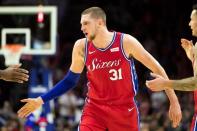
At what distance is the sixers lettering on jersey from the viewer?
6918 mm

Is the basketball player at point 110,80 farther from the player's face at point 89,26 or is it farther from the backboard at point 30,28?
the backboard at point 30,28

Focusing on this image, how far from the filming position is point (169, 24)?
1798 cm

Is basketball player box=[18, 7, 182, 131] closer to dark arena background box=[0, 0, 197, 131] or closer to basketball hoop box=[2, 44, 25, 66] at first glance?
dark arena background box=[0, 0, 197, 131]

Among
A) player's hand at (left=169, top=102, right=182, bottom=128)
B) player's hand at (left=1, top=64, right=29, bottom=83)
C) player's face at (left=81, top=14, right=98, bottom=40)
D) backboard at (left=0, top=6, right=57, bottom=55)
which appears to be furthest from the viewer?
backboard at (left=0, top=6, right=57, bottom=55)

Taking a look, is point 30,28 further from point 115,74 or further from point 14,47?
point 115,74

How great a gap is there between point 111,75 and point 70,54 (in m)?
9.90

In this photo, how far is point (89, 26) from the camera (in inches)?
277

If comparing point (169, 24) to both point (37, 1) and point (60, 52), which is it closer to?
point (60, 52)

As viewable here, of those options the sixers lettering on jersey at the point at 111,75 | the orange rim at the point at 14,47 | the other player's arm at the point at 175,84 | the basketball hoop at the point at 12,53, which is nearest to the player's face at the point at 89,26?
the sixers lettering on jersey at the point at 111,75

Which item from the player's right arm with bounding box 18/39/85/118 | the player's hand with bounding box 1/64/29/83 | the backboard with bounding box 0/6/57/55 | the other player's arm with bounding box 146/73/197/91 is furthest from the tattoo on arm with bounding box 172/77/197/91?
the backboard with bounding box 0/6/57/55

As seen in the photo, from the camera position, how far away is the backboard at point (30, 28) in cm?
1199

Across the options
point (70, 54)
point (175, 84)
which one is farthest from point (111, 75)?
point (70, 54)

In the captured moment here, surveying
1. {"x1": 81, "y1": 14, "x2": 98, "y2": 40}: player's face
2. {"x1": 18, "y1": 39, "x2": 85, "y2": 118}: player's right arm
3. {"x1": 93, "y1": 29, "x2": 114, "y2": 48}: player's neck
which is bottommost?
{"x1": 18, "y1": 39, "x2": 85, "y2": 118}: player's right arm

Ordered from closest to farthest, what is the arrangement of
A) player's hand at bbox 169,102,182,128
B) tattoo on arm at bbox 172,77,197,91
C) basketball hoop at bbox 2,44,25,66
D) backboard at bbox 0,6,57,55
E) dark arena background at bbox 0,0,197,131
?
1. tattoo on arm at bbox 172,77,197,91
2. player's hand at bbox 169,102,182,128
3. basketball hoop at bbox 2,44,25,66
4. backboard at bbox 0,6,57,55
5. dark arena background at bbox 0,0,197,131
